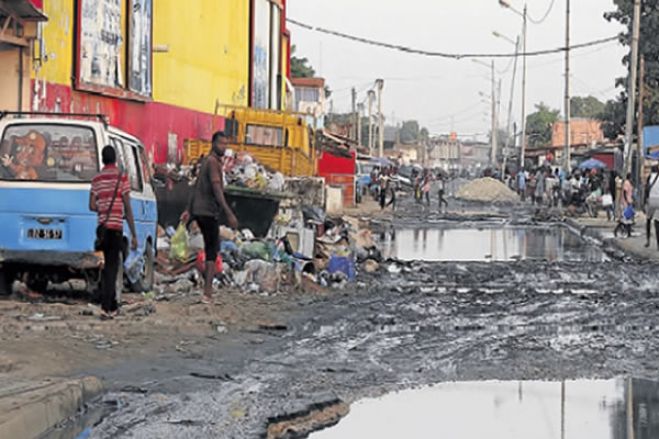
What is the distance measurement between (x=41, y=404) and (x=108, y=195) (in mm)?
4819

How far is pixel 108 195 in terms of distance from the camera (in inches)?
500

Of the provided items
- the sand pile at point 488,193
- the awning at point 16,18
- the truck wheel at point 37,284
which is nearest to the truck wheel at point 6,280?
the truck wheel at point 37,284

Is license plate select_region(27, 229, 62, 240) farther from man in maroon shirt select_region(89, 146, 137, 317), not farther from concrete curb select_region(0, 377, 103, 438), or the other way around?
concrete curb select_region(0, 377, 103, 438)

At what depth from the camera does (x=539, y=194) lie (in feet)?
212

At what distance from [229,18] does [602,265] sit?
54.7 feet

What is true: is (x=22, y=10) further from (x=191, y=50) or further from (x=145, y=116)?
(x=191, y=50)

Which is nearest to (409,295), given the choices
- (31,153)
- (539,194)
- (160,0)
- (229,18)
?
(31,153)

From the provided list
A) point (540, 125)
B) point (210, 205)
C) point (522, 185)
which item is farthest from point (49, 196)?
point (540, 125)

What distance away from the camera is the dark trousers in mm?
12727

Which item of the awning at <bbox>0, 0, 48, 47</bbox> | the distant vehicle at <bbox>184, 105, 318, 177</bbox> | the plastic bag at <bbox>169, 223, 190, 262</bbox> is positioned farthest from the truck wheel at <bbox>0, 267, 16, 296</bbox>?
the distant vehicle at <bbox>184, 105, 318, 177</bbox>

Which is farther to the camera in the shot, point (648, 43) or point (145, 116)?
point (648, 43)

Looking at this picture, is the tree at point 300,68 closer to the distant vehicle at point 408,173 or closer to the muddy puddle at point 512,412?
the distant vehicle at point 408,173

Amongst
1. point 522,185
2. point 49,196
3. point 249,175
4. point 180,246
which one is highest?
point 249,175

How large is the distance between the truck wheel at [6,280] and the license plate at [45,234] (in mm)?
777
